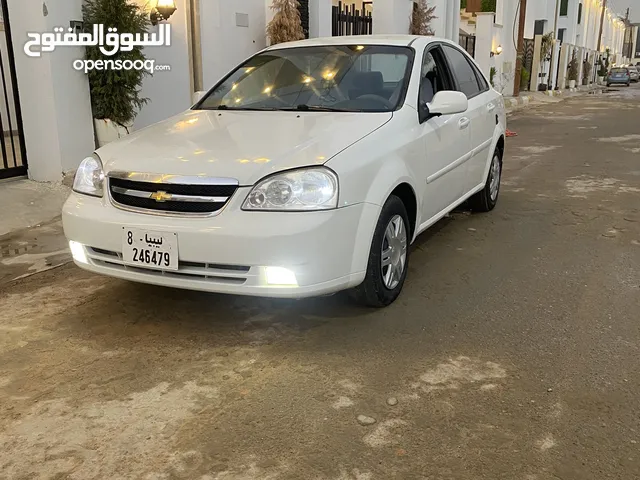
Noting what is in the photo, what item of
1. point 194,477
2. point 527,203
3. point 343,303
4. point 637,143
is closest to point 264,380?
point 194,477

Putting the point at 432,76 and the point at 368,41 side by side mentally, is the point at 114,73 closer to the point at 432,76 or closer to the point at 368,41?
the point at 368,41

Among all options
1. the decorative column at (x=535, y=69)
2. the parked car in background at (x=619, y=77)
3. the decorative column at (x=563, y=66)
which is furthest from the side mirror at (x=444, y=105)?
the parked car in background at (x=619, y=77)

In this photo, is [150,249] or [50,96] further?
[50,96]

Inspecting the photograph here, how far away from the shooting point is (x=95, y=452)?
2518 mm

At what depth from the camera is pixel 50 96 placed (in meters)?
6.67

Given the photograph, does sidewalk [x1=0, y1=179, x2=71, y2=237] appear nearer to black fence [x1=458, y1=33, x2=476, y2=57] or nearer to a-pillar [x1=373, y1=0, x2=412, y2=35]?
a-pillar [x1=373, y1=0, x2=412, y2=35]

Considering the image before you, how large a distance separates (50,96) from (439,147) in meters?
4.36

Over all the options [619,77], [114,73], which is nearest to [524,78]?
[619,77]

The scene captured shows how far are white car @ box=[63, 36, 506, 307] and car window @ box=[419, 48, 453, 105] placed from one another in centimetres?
2

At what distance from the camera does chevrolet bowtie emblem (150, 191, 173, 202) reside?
10.9ft

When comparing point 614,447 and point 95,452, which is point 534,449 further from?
point 95,452

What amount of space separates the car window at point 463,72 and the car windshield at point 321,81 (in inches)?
29.4

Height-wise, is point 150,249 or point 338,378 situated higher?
point 150,249

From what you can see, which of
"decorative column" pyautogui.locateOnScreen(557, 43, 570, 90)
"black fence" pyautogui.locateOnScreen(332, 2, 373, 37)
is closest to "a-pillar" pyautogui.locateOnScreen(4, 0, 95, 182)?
"black fence" pyautogui.locateOnScreen(332, 2, 373, 37)
